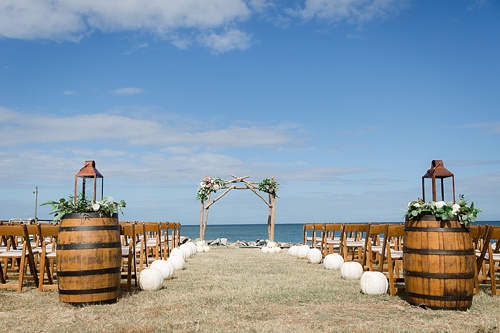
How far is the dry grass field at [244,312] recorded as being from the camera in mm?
4574

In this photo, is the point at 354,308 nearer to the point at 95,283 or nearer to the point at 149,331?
the point at 149,331

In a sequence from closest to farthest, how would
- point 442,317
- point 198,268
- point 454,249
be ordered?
1. point 442,317
2. point 454,249
3. point 198,268

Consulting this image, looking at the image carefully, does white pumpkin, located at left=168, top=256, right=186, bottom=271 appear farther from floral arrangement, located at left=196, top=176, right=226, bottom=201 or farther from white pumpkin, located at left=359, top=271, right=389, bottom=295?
floral arrangement, located at left=196, top=176, right=226, bottom=201

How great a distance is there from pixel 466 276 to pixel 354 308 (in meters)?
1.30

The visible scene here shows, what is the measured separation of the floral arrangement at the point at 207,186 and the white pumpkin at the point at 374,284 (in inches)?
504

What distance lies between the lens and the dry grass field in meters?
4.57

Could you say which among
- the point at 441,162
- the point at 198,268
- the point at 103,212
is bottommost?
the point at 198,268

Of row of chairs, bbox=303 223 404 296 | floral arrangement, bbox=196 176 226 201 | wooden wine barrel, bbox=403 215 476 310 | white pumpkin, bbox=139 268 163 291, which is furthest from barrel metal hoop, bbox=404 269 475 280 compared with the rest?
floral arrangement, bbox=196 176 226 201

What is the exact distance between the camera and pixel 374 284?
6289 millimetres

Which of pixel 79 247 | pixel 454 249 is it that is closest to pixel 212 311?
pixel 79 247

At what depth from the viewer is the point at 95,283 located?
5.59 m

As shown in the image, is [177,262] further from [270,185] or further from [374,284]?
[270,185]

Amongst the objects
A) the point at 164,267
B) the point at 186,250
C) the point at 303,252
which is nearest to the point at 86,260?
the point at 164,267

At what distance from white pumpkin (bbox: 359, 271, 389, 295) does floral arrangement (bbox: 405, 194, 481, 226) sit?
115 cm
